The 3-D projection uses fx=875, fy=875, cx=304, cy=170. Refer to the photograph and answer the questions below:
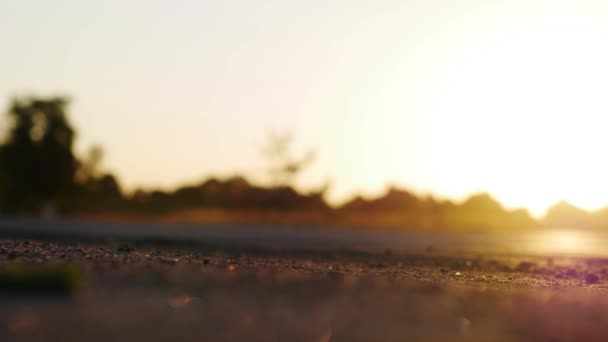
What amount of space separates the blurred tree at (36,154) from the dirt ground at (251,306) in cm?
5721

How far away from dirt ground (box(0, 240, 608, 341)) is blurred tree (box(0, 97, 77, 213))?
188 feet

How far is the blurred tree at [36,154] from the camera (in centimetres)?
7044

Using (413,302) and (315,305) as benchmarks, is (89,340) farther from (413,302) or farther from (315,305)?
(413,302)

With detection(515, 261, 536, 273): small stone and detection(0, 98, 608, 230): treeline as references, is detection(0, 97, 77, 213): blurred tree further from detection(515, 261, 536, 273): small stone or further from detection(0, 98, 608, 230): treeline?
detection(515, 261, 536, 273): small stone

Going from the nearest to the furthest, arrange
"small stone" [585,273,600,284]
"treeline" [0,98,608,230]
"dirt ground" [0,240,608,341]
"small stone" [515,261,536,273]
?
"dirt ground" [0,240,608,341], "small stone" [585,273,600,284], "small stone" [515,261,536,273], "treeline" [0,98,608,230]

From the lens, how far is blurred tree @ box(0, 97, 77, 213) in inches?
2773

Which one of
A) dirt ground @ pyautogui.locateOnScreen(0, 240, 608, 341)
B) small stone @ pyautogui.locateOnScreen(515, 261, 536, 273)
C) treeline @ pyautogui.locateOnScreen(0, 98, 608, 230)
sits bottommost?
dirt ground @ pyautogui.locateOnScreen(0, 240, 608, 341)

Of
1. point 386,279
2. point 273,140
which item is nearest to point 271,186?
point 273,140

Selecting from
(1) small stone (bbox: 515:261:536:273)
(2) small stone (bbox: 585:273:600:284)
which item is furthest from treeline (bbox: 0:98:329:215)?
(2) small stone (bbox: 585:273:600:284)

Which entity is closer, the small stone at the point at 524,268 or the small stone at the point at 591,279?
the small stone at the point at 591,279

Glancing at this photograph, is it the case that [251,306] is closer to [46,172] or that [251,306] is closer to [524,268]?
[524,268]

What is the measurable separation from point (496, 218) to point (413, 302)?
64151 mm

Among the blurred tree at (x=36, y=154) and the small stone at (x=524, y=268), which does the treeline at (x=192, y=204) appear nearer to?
the blurred tree at (x=36, y=154)

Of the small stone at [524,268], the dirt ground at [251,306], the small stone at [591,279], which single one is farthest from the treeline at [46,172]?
the dirt ground at [251,306]
